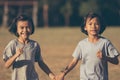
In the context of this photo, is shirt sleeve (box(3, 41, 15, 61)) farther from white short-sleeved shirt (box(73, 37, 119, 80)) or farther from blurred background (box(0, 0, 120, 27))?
blurred background (box(0, 0, 120, 27))

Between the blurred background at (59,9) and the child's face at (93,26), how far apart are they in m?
43.9

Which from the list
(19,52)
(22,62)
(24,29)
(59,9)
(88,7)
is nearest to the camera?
(19,52)

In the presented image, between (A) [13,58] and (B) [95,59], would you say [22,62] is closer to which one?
(A) [13,58]

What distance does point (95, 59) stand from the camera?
5.01 metres

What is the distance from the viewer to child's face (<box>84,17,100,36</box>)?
510 cm

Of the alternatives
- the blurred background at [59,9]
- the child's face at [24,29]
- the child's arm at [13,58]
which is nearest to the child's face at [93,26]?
the child's face at [24,29]

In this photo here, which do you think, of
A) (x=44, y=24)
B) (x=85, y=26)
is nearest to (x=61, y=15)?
(x=44, y=24)

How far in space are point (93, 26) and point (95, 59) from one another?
423mm

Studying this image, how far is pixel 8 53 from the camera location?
16.3 ft

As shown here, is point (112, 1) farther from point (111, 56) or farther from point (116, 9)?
point (111, 56)

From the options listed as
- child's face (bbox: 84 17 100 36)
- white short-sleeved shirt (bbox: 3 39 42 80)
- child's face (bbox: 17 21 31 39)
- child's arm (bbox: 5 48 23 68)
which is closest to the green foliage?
child's face (bbox: 84 17 100 36)

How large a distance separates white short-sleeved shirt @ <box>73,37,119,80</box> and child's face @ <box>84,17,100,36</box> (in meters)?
0.11

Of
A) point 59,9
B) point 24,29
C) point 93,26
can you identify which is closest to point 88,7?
point 59,9

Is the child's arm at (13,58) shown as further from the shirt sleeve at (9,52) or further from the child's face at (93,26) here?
the child's face at (93,26)
